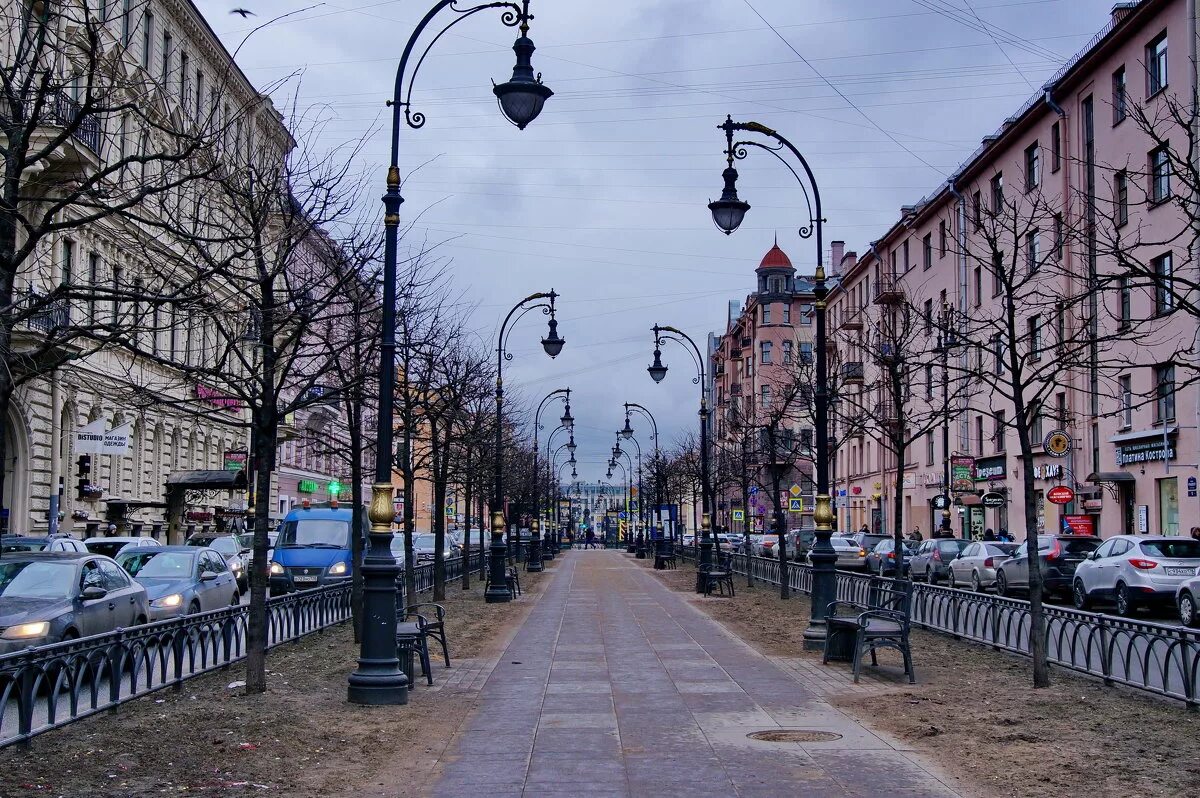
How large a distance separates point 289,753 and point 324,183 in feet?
26.1

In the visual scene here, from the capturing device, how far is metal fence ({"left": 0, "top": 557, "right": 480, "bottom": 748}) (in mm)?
9531

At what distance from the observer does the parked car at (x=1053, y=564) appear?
29031mm

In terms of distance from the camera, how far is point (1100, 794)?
8477 mm

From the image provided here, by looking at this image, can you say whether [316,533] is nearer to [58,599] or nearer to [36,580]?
[36,580]

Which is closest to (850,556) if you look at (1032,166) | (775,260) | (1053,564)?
(1032,166)

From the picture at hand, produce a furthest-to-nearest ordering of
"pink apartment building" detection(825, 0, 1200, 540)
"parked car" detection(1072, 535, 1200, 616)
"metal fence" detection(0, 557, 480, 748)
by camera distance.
→ "pink apartment building" detection(825, 0, 1200, 540)
"parked car" detection(1072, 535, 1200, 616)
"metal fence" detection(0, 557, 480, 748)

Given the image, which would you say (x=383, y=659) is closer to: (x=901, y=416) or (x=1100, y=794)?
(x=1100, y=794)

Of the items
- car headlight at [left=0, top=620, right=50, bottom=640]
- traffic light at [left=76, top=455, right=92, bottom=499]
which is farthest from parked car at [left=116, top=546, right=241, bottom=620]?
traffic light at [left=76, top=455, right=92, bottom=499]

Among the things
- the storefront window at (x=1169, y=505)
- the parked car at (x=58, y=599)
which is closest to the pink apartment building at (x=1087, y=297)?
the storefront window at (x=1169, y=505)

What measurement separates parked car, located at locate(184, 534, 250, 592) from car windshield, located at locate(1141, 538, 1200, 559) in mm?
17496

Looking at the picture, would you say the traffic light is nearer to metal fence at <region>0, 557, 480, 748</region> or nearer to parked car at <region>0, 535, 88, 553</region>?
parked car at <region>0, 535, 88, 553</region>

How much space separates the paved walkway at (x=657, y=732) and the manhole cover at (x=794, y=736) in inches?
5.1

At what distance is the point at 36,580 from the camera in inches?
572

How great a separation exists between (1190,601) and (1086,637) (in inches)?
267
